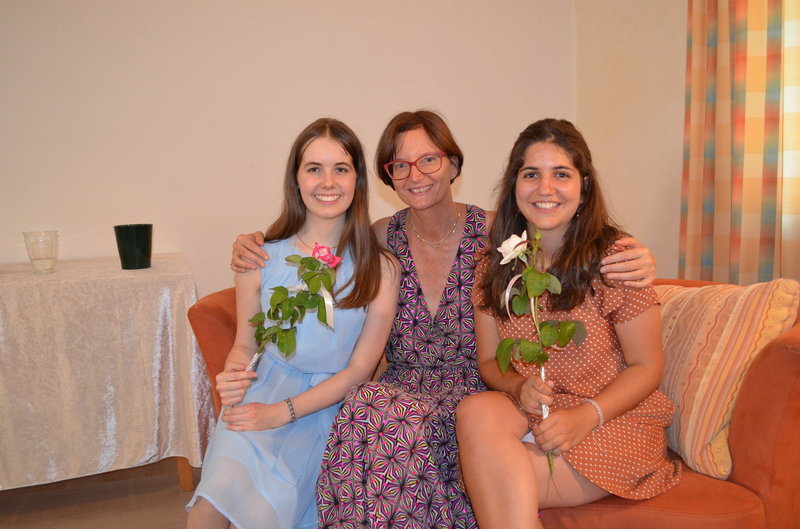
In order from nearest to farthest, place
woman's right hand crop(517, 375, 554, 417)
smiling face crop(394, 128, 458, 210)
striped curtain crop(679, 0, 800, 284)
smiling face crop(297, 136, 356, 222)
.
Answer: woman's right hand crop(517, 375, 554, 417) → smiling face crop(297, 136, 356, 222) → smiling face crop(394, 128, 458, 210) → striped curtain crop(679, 0, 800, 284)

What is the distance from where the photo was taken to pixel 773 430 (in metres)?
1.53

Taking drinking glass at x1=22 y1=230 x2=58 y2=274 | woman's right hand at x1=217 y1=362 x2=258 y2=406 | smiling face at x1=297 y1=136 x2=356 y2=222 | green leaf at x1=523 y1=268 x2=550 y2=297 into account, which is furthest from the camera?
drinking glass at x1=22 y1=230 x2=58 y2=274

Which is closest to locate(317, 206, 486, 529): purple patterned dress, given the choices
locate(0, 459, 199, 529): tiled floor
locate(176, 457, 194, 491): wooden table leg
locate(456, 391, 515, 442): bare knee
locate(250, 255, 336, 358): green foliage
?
locate(456, 391, 515, 442): bare knee

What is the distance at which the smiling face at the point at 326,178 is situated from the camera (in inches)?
76.9

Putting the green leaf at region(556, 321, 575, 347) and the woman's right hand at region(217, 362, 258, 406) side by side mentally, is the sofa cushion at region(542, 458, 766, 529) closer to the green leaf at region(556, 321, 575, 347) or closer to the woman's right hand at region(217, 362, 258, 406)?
the green leaf at region(556, 321, 575, 347)

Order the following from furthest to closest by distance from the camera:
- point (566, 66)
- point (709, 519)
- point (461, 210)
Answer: point (566, 66), point (461, 210), point (709, 519)

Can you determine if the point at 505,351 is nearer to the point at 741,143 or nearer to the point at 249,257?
the point at 249,257

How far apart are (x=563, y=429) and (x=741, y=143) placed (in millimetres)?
1610

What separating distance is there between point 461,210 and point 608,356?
752 millimetres

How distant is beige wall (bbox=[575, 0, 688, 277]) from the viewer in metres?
3.06

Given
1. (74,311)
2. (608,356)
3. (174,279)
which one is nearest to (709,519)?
(608,356)

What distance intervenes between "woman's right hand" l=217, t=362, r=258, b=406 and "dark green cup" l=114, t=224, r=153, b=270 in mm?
1103

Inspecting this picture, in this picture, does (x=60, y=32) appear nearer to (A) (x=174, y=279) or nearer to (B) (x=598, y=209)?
(A) (x=174, y=279)

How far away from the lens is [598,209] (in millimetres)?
1793
